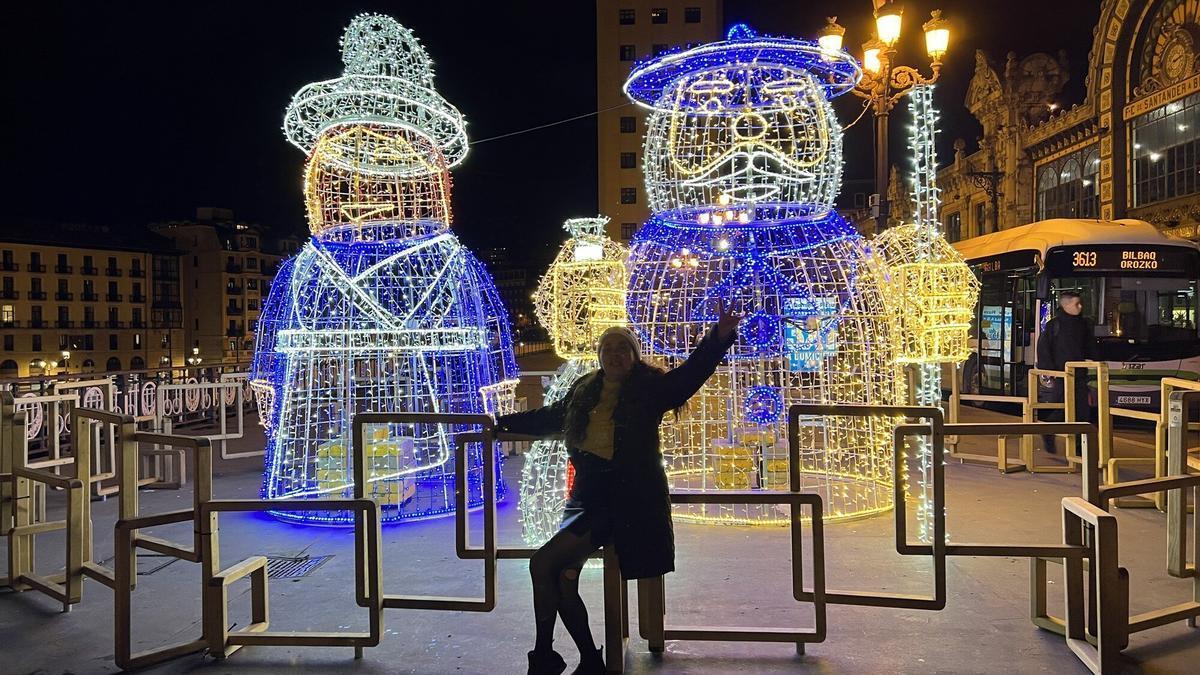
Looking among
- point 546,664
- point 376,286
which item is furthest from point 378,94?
point 546,664

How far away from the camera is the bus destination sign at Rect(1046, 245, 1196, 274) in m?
13.4

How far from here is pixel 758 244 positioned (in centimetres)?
683

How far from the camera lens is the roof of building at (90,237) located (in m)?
57.0

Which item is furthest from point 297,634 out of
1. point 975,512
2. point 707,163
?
point 975,512

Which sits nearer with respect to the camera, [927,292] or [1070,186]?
[927,292]

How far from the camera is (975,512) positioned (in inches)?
292

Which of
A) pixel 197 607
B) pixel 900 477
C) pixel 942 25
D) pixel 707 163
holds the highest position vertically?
pixel 942 25

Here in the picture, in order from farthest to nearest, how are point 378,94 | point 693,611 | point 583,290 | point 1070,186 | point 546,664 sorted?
point 1070,186 → point 378,94 → point 583,290 → point 693,611 → point 546,664

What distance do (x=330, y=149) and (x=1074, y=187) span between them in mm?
24619

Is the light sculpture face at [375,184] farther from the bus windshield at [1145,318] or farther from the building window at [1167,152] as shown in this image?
the building window at [1167,152]

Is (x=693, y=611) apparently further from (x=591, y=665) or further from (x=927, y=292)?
(x=927, y=292)

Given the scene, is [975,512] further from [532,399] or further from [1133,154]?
[1133,154]

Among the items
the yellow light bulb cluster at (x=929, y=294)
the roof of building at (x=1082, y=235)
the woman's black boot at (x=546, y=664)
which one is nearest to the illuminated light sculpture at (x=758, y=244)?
the yellow light bulb cluster at (x=929, y=294)

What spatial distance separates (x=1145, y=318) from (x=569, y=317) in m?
11.6
